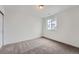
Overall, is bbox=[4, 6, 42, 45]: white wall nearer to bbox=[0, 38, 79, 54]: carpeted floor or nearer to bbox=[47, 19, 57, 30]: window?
bbox=[0, 38, 79, 54]: carpeted floor

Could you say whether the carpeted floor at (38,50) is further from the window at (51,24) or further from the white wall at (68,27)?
the window at (51,24)

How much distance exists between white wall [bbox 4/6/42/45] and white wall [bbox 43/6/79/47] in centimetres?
221

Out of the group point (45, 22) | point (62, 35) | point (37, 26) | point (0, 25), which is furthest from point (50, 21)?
point (0, 25)

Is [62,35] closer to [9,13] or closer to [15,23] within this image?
[15,23]

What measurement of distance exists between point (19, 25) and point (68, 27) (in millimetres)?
3315

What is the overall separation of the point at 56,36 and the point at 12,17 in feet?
11.5

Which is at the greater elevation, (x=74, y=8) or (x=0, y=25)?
(x=74, y=8)

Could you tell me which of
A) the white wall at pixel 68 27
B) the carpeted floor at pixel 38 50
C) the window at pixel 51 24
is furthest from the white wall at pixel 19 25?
the white wall at pixel 68 27

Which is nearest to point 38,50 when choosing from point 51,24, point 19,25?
point 19,25

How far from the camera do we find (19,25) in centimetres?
538

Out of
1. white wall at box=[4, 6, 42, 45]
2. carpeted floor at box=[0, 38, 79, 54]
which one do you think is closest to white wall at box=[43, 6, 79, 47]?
carpeted floor at box=[0, 38, 79, 54]

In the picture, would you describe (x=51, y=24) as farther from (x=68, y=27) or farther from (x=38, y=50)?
(x=38, y=50)

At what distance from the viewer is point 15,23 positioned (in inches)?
199
